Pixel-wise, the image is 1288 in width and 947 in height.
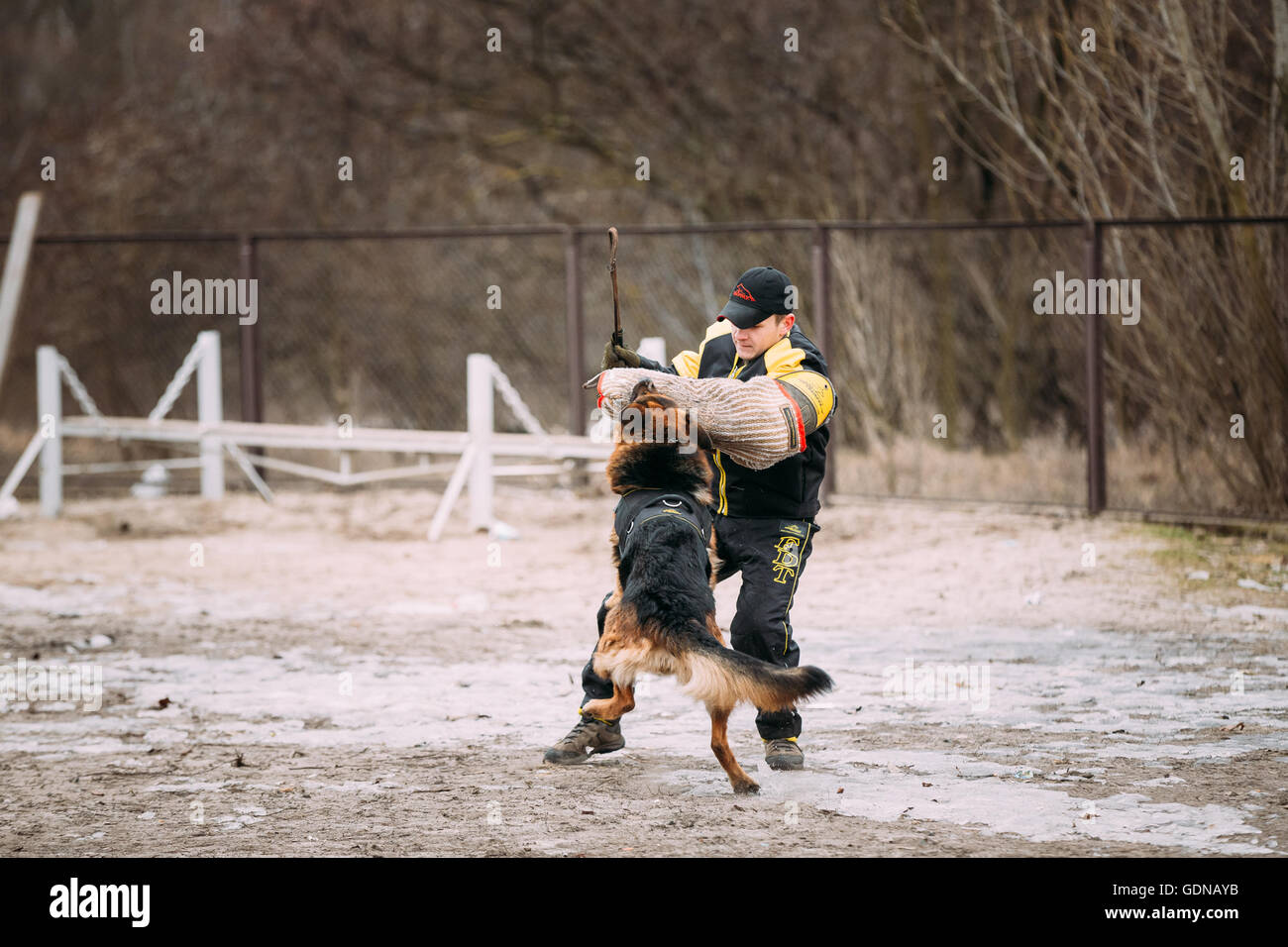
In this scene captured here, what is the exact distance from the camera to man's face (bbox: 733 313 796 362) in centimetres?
525

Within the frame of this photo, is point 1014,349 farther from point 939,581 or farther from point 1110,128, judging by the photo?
point 939,581

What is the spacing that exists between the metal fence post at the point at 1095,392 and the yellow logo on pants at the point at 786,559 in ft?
20.6

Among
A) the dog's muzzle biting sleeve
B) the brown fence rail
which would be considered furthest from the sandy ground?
the brown fence rail

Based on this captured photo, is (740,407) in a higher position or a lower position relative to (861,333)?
lower

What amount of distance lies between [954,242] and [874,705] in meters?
9.41

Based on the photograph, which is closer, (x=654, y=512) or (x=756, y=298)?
(x=654, y=512)

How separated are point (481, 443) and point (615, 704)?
6.30 meters

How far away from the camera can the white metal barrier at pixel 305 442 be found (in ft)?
37.3

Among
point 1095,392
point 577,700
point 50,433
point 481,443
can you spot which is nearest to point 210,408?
point 50,433

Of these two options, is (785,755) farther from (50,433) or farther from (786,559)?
(50,433)

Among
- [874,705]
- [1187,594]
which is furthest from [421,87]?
[874,705]

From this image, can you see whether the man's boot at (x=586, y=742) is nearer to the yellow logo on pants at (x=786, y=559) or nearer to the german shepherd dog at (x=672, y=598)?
the german shepherd dog at (x=672, y=598)

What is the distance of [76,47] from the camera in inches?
909

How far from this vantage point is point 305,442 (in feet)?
38.6
